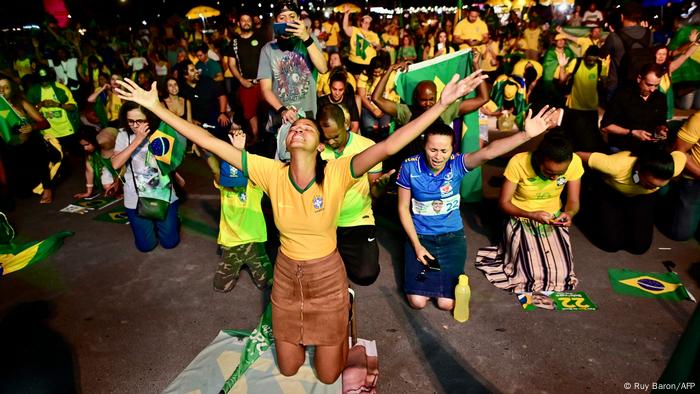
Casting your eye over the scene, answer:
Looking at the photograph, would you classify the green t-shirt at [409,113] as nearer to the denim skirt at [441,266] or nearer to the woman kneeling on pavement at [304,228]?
the denim skirt at [441,266]

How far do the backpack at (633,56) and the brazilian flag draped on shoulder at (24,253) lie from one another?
7.83m

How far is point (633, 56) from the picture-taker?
6.51m

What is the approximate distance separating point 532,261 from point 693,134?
2378 millimetres

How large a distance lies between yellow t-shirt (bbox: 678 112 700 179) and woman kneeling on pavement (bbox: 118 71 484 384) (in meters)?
3.70

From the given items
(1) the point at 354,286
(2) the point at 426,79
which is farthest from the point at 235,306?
(2) the point at 426,79

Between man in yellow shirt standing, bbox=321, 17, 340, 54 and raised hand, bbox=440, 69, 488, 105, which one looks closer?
raised hand, bbox=440, 69, 488, 105

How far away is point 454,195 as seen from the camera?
14.1ft

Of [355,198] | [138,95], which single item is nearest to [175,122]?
[138,95]

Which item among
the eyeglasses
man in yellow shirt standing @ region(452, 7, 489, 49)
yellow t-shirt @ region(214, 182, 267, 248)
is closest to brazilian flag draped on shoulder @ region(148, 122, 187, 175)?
the eyeglasses

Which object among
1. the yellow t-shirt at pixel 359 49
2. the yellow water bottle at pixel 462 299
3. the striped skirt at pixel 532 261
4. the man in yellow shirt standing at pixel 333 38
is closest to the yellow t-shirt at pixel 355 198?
the yellow water bottle at pixel 462 299

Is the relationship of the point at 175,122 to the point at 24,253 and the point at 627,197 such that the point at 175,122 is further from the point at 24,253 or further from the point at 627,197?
the point at 627,197

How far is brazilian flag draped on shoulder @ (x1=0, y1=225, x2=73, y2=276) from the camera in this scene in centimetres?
481

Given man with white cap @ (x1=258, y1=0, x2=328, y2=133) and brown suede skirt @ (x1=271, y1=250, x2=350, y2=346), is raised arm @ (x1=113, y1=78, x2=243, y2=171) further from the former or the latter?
man with white cap @ (x1=258, y1=0, x2=328, y2=133)

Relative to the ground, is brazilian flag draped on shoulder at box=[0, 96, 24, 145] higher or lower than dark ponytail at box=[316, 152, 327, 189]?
lower
